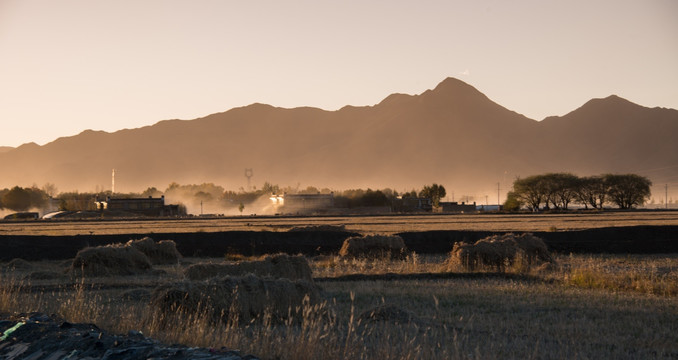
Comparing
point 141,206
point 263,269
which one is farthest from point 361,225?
point 141,206

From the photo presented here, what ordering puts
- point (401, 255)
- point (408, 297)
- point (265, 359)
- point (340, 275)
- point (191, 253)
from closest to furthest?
1. point (265, 359)
2. point (408, 297)
3. point (340, 275)
4. point (401, 255)
5. point (191, 253)

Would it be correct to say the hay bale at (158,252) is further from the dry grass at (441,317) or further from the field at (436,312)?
the dry grass at (441,317)

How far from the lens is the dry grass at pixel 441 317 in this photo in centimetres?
1155

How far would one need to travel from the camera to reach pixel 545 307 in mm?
18672

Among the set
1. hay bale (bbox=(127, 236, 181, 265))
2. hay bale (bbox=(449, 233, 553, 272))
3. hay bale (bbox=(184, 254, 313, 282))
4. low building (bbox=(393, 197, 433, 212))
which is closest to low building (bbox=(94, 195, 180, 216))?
low building (bbox=(393, 197, 433, 212))

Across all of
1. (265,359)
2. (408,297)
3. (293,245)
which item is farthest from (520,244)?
(265,359)

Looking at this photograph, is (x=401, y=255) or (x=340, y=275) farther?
(x=401, y=255)

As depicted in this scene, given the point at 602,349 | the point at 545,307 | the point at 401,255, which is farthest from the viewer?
the point at 401,255

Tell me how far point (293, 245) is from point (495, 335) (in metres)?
29.2

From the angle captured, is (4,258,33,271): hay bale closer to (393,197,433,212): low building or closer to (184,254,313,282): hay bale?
(184,254,313,282): hay bale

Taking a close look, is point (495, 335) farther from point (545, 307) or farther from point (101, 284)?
point (101, 284)

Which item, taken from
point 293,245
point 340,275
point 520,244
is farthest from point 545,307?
point 293,245

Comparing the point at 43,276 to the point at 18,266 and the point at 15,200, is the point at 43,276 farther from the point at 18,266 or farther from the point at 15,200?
the point at 15,200

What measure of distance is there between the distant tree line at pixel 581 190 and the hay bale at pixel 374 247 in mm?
A: 128959
